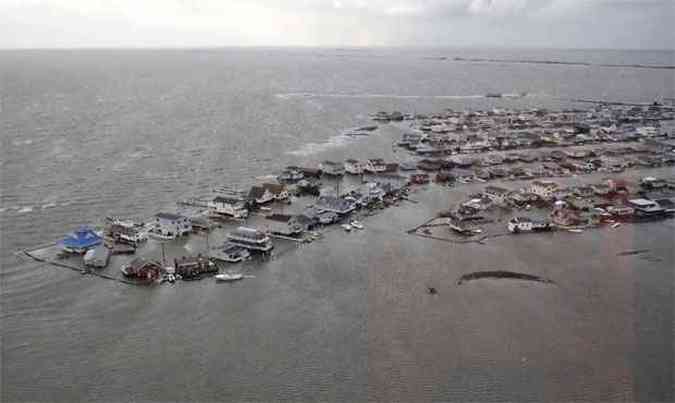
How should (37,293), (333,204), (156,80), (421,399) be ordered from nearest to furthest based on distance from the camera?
(421,399)
(37,293)
(333,204)
(156,80)

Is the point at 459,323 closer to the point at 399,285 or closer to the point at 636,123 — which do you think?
the point at 399,285

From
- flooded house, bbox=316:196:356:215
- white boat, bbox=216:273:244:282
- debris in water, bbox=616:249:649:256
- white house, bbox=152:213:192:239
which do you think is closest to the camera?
white boat, bbox=216:273:244:282

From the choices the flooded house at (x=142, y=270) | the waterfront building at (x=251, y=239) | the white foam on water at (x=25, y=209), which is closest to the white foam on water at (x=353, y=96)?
the white foam on water at (x=25, y=209)

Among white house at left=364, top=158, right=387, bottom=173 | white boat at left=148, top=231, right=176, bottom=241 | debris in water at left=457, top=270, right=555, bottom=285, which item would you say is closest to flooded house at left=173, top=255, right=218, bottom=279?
white boat at left=148, top=231, right=176, bottom=241

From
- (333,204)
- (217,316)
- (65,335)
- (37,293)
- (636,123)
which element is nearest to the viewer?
(65,335)

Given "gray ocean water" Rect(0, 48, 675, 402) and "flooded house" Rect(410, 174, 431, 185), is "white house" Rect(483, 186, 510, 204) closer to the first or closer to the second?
"gray ocean water" Rect(0, 48, 675, 402)

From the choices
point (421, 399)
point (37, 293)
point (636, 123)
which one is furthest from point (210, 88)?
point (421, 399)
